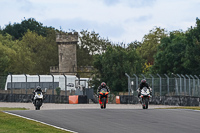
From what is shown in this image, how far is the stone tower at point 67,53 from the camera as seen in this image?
99938mm

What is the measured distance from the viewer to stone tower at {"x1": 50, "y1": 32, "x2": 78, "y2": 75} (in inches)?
3935

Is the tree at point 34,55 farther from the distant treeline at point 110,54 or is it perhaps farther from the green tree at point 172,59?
the green tree at point 172,59

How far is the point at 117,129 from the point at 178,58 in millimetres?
54423

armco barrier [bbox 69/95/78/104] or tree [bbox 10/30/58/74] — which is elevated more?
tree [bbox 10/30/58/74]

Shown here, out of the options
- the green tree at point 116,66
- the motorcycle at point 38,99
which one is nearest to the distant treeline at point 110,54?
the green tree at point 116,66

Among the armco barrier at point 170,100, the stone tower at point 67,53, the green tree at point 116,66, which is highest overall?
the stone tower at point 67,53

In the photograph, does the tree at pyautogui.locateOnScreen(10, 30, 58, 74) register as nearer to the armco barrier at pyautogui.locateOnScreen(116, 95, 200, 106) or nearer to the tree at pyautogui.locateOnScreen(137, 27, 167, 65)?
the tree at pyautogui.locateOnScreen(137, 27, 167, 65)

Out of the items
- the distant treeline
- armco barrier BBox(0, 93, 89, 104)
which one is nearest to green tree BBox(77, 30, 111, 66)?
the distant treeline

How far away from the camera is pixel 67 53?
101 meters

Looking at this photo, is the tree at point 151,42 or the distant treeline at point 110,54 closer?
the distant treeline at point 110,54

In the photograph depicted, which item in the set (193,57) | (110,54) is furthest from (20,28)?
(193,57)

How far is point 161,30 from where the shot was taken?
347ft

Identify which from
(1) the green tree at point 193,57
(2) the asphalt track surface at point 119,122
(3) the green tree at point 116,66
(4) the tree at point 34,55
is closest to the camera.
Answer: (2) the asphalt track surface at point 119,122

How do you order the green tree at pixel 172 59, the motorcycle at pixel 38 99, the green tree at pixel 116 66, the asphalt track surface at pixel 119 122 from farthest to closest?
the green tree at pixel 116 66
the green tree at pixel 172 59
the motorcycle at pixel 38 99
the asphalt track surface at pixel 119 122
